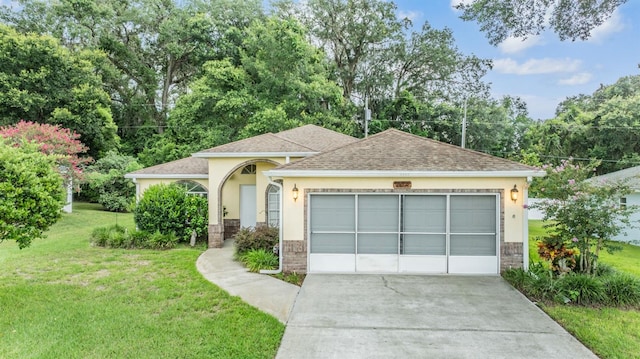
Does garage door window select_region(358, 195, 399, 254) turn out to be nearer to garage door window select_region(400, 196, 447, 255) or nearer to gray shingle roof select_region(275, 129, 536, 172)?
garage door window select_region(400, 196, 447, 255)

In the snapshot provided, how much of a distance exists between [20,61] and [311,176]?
24444 mm

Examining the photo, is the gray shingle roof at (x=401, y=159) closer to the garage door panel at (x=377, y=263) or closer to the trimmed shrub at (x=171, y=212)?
the garage door panel at (x=377, y=263)

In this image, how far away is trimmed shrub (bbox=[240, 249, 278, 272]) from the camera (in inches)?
344

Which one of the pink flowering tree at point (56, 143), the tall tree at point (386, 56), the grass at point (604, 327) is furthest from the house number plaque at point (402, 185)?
the tall tree at point (386, 56)

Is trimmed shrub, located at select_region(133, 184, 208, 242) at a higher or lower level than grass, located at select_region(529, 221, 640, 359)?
higher

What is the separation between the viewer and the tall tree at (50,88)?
69.9ft

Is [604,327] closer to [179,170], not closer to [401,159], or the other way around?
[401,159]

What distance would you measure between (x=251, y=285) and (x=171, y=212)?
548 cm

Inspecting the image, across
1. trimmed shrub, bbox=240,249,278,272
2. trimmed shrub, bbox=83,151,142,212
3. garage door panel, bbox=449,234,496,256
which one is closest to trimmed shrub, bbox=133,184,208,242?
trimmed shrub, bbox=240,249,278,272

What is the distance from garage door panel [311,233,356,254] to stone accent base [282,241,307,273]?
0.89ft

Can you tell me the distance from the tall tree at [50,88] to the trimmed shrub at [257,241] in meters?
20.4

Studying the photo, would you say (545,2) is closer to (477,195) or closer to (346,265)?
(477,195)

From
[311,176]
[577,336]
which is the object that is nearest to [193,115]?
[311,176]

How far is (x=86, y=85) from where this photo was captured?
77.7 feet
